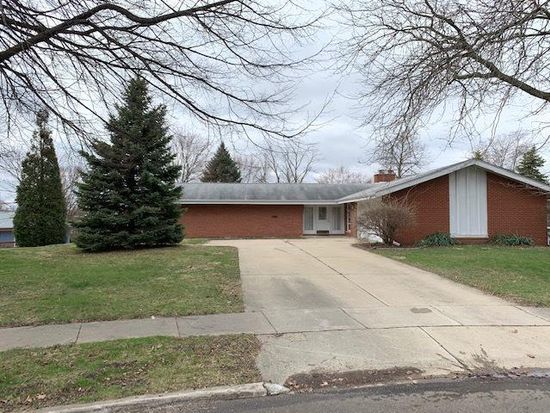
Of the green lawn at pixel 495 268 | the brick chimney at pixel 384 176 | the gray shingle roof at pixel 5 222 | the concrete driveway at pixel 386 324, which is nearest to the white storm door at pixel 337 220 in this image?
the brick chimney at pixel 384 176

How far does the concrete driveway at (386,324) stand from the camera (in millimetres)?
5789

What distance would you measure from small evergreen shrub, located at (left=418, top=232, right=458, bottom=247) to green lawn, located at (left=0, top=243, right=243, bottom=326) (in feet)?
31.6

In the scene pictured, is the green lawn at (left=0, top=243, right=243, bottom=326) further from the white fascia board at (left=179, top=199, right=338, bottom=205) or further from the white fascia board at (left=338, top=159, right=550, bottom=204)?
the white fascia board at (left=179, top=199, right=338, bottom=205)

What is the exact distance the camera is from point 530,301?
29.8 ft

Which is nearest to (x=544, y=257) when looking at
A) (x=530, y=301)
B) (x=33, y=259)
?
(x=530, y=301)

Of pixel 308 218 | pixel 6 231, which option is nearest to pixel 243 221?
pixel 308 218

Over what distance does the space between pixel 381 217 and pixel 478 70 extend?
1154 centimetres

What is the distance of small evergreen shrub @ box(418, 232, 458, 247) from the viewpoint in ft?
69.0

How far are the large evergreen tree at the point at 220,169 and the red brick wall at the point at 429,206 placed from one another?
32943 mm

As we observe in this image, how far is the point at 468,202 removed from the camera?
22.2m

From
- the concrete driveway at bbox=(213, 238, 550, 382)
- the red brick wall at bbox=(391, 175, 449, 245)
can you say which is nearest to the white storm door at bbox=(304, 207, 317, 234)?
the red brick wall at bbox=(391, 175, 449, 245)

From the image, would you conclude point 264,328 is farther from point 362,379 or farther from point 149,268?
point 149,268

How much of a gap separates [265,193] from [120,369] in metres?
25.5

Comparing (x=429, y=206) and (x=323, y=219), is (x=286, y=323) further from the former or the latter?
(x=323, y=219)
